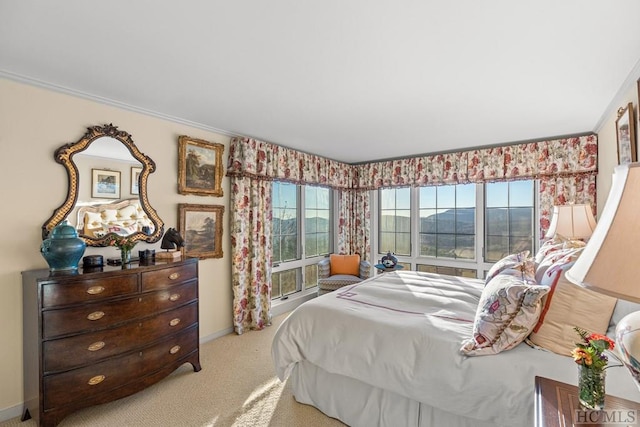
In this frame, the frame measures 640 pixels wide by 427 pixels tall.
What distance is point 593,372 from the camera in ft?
3.36

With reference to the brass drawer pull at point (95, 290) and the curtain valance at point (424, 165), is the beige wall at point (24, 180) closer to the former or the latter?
the brass drawer pull at point (95, 290)

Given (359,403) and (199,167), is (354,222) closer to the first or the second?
(199,167)

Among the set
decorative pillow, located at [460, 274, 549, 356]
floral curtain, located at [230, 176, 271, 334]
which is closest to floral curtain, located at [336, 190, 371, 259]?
floral curtain, located at [230, 176, 271, 334]

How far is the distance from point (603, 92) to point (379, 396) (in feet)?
9.48

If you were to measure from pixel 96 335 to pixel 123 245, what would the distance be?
70cm

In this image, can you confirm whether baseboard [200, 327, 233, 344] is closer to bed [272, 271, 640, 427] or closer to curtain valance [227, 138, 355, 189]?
bed [272, 271, 640, 427]

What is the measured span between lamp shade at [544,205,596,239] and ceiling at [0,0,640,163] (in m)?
0.92

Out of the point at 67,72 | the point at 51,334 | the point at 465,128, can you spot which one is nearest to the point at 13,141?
the point at 67,72

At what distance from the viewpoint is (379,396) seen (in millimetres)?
1985

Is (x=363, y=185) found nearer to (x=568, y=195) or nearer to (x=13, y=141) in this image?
(x=568, y=195)

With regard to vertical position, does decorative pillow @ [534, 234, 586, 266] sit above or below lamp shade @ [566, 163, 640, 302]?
below

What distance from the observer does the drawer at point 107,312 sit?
1.99 metres

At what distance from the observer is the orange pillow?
4.65m

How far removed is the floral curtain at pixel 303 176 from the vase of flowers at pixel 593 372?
3.21 m
